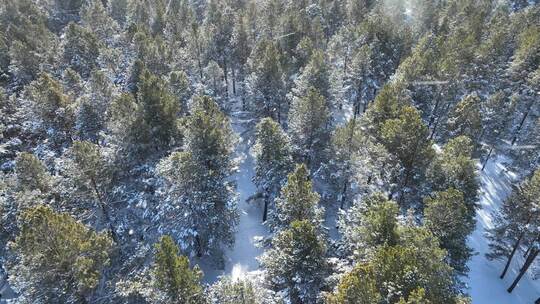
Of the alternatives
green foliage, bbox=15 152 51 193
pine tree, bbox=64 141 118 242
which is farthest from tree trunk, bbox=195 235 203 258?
green foliage, bbox=15 152 51 193

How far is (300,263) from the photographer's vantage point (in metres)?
22.2

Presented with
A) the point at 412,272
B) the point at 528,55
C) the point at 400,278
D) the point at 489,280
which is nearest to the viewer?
the point at 412,272

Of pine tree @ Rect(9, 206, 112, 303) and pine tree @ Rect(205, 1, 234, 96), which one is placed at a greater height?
pine tree @ Rect(205, 1, 234, 96)

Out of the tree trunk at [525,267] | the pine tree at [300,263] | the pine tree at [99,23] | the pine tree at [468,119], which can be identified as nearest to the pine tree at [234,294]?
the pine tree at [300,263]

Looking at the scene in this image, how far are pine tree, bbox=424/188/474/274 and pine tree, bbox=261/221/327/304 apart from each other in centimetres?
709

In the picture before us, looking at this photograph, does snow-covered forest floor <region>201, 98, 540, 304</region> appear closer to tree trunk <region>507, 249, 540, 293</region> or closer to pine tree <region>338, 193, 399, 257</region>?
tree trunk <region>507, 249, 540, 293</region>

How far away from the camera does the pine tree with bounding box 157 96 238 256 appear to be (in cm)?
2862

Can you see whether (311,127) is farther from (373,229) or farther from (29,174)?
(29,174)

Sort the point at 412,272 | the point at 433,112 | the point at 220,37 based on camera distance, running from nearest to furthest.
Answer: the point at 412,272 < the point at 433,112 < the point at 220,37

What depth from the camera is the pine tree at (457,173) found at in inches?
1059

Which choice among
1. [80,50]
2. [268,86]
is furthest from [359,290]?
[80,50]

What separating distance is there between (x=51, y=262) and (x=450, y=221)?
23.2 m

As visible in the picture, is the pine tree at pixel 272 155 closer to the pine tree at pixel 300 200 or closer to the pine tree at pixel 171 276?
the pine tree at pixel 300 200

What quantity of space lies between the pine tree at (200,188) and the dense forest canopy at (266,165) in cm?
11
